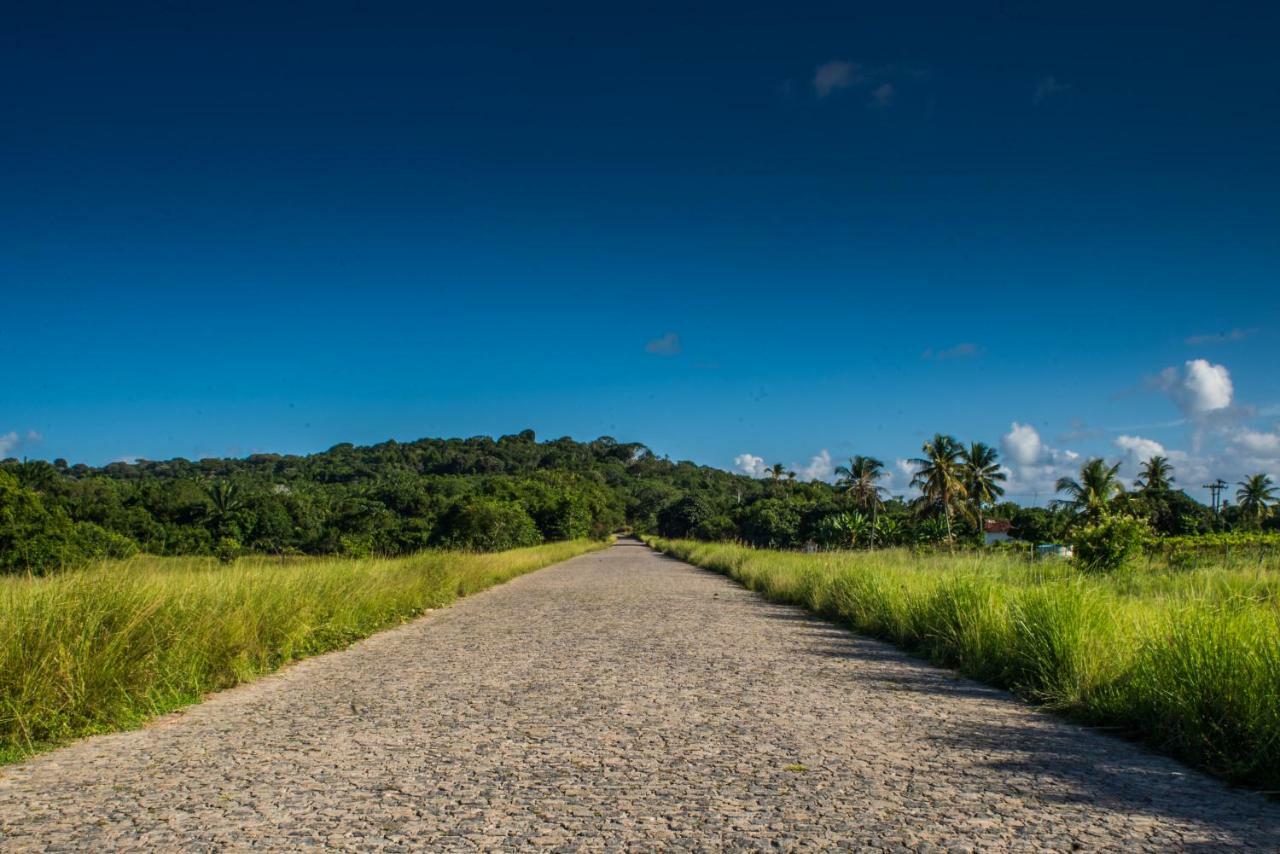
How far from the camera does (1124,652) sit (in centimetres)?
646

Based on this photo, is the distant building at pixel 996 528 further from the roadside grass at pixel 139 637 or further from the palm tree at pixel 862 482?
the roadside grass at pixel 139 637

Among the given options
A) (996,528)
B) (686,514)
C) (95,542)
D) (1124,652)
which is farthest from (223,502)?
(996,528)

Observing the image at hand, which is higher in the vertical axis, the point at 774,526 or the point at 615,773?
the point at 774,526

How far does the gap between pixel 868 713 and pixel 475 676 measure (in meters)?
3.64

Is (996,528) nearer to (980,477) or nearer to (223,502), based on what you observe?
(980,477)

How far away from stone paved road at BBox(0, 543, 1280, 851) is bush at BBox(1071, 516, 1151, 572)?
13.2 metres

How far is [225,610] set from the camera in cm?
792

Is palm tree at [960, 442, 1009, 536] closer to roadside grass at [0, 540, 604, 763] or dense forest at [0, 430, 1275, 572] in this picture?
dense forest at [0, 430, 1275, 572]

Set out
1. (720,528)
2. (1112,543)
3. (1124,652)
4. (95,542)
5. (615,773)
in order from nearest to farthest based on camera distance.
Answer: (615,773)
(1124,652)
(1112,543)
(95,542)
(720,528)

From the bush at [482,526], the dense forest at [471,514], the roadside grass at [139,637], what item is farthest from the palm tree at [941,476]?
the roadside grass at [139,637]

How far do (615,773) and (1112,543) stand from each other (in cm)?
1772

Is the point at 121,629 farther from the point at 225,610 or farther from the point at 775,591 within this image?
the point at 775,591

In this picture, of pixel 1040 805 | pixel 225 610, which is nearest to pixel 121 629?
pixel 225 610

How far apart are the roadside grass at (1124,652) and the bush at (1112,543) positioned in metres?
6.24
